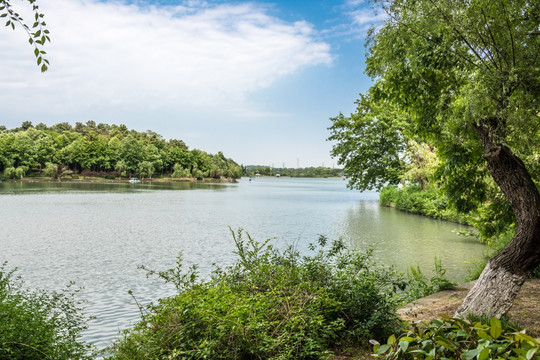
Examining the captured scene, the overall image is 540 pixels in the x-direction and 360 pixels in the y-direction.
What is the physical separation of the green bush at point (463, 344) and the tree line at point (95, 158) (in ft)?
338

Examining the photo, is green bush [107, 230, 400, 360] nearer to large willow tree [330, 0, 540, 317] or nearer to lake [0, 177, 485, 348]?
lake [0, 177, 485, 348]

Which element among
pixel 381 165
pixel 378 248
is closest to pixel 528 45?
pixel 378 248

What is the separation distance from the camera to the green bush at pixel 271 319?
3.70 metres

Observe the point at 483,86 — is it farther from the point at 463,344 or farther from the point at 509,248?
the point at 463,344

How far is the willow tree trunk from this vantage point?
4.79 meters

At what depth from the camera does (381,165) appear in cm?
2331

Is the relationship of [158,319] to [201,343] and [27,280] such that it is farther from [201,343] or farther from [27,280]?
[27,280]

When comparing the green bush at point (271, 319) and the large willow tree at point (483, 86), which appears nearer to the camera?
the green bush at point (271, 319)

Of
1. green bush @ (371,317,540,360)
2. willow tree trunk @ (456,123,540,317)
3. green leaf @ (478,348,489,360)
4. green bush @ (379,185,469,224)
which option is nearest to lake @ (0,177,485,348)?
green bush @ (379,185,469,224)

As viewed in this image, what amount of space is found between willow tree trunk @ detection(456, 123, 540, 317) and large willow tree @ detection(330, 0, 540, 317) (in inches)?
0.4

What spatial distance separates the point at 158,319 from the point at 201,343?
2.39 ft

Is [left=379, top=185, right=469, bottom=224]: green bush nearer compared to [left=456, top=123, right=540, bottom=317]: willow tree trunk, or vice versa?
[left=456, top=123, right=540, bottom=317]: willow tree trunk

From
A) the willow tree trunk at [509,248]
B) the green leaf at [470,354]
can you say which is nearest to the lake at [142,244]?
the willow tree trunk at [509,248]

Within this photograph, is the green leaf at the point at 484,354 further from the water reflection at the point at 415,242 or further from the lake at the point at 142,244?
the water reflection at the point at 415,242
